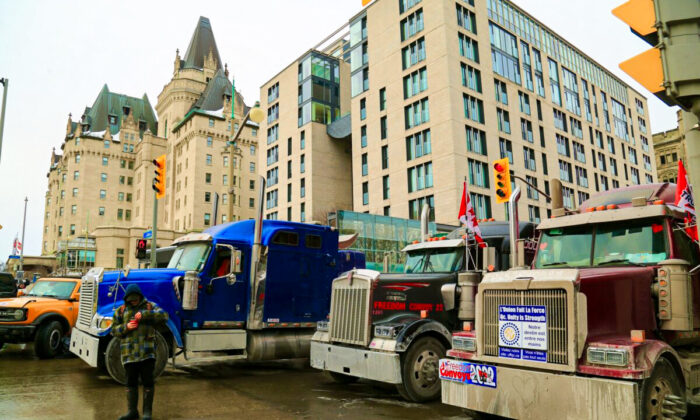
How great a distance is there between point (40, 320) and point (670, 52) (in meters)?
14.1

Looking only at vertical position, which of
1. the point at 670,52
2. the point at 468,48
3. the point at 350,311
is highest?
the point at 468,48

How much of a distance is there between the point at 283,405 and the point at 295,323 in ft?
12.1

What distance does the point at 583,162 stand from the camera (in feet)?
186

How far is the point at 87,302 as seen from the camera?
10.1 m

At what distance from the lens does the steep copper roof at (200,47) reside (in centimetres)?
10306

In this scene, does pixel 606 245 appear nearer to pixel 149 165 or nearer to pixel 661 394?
pixel 661 394

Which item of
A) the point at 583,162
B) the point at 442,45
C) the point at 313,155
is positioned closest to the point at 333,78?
the point at 313,155

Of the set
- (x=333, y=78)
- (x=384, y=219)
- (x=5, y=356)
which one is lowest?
(x=5, y=356)

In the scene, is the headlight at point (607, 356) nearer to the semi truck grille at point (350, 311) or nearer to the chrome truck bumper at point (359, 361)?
the chrome truck bumper at point (359, 361)

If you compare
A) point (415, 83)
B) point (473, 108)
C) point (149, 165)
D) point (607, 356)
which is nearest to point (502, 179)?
point (607, 356)

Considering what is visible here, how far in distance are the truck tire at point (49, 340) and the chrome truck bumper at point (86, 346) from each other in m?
2.99

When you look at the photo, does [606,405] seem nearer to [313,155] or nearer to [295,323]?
[295,323]

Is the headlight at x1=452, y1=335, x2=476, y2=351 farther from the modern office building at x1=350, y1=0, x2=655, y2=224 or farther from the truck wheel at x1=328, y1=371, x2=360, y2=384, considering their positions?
the modern office building at x1=350, y1=0, x2=655, y2=224

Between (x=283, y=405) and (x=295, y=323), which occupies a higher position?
(x=295, y=323)
